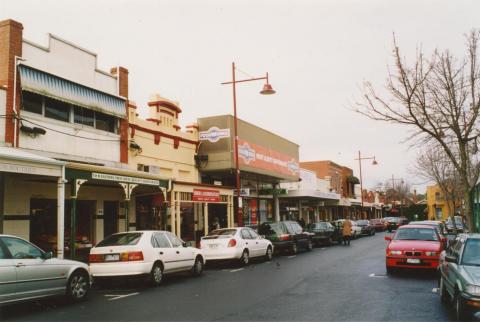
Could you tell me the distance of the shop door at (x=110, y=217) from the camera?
61.9 feet

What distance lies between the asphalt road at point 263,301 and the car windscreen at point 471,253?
1015 mm

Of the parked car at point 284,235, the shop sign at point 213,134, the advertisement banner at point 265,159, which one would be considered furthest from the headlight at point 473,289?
the advertisement banner at point 265,159

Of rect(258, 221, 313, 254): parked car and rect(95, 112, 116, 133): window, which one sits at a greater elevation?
rect(95, 112, 116, 133): window

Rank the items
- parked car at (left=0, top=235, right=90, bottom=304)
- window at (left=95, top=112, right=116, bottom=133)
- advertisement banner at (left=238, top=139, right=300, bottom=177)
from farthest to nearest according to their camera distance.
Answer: advertisement banner at (left=238, top=139, right=300, bottom=177) < window at (left=95, top=112, right=116, bottom=133) < parked car at (left=0, top=235, right=90, bottom=304)

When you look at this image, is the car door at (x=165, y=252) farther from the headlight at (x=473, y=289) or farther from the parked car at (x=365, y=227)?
the parked car at (x=365, y=227)

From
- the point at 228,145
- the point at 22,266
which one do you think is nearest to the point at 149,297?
the point at 22,266

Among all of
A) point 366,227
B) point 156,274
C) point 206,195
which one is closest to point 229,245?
point 156,274

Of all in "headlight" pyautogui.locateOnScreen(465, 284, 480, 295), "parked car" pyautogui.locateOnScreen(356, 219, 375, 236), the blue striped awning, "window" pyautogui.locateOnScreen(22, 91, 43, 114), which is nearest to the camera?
"headlight" pyautogui.locateOnScreen(465, 284, 480, 295)

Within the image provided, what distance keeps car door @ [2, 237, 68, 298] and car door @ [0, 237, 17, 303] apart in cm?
9

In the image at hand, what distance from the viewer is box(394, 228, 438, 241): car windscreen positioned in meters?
14.8

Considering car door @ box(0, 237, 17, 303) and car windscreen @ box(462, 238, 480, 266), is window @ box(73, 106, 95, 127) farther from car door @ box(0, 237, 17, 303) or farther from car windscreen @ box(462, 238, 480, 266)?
car windscreen @ box(462, 238, 480, 266)

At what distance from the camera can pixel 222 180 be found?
2733 cm

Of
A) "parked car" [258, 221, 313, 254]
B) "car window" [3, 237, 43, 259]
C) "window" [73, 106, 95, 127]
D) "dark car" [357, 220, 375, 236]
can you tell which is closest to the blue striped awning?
"window" [73, 106, 95, 127]

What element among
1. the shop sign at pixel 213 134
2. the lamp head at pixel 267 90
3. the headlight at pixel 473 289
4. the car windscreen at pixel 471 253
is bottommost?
the headlight at pixel 473 289
